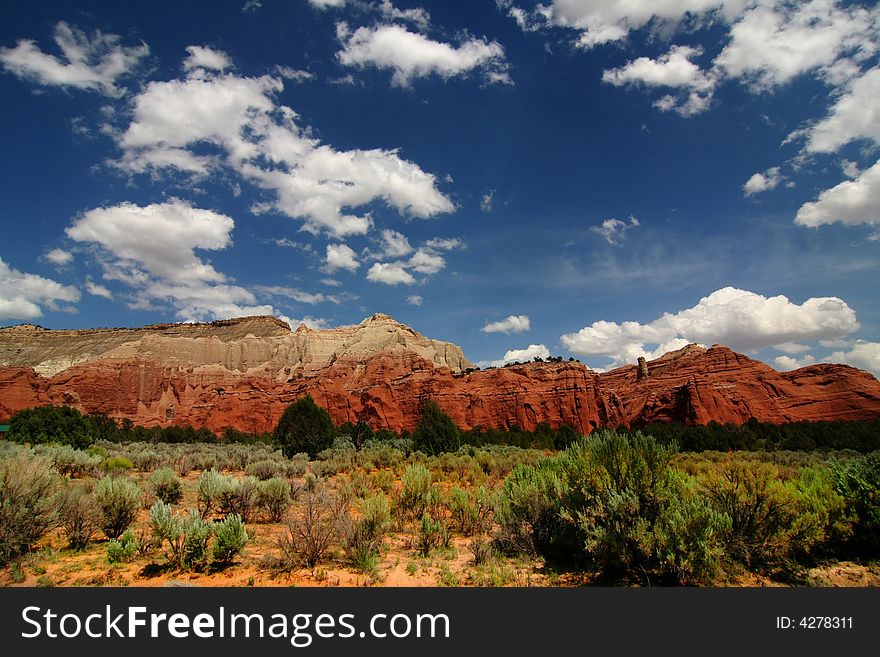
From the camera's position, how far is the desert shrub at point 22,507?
20.3ft

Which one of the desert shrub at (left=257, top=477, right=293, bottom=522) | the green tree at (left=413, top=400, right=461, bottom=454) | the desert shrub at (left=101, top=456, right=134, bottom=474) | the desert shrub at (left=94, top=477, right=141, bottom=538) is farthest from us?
the green tree at (left=413, top=400, right=461, bottom=454)

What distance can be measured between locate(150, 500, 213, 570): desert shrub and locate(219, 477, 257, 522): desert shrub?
2570 millimetres

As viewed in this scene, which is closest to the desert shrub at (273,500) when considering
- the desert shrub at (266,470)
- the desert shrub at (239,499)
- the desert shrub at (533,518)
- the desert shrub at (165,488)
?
the desert shrub at (239,499)

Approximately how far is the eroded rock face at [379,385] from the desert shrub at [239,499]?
6670cm

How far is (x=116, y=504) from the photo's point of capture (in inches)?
314

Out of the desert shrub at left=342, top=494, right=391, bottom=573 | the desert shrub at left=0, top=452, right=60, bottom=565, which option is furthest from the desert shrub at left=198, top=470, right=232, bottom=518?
the desert shrub at left=342, top=494, right=391, bottom=573

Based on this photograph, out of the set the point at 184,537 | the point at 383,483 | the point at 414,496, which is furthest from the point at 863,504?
the point at 184,537

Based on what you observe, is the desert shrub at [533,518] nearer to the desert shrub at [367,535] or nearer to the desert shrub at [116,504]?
the desert shrub at [367,535]

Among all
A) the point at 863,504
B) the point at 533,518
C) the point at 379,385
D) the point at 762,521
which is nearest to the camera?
the point at 762,521

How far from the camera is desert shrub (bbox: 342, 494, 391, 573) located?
258 inches

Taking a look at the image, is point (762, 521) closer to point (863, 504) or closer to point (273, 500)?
point (863, 504)

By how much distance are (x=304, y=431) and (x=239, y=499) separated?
1700 cm

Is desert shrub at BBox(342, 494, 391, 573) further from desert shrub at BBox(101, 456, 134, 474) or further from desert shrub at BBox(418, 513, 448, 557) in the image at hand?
desert shrub at BBox(101, 456, 134, 474)

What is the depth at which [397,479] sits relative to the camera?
52.3 feet
